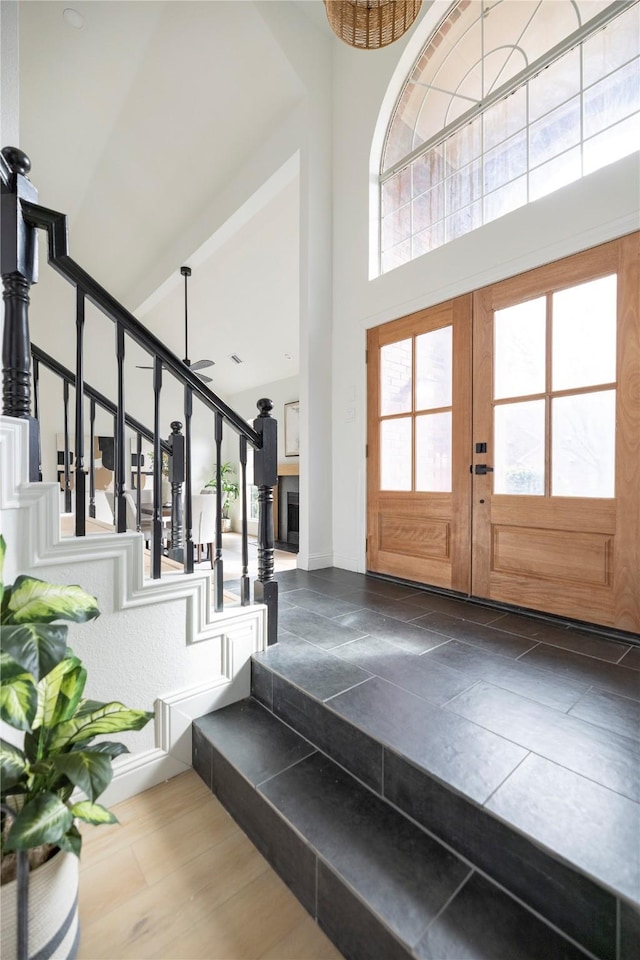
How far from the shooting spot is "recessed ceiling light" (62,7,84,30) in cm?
288

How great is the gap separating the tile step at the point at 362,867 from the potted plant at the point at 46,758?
1.73 ft

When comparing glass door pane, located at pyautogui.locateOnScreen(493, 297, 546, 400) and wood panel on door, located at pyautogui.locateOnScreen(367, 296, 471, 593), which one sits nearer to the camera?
glass door pane, located at pyautogui.locateOnScreen(493, 297, 546, 400)

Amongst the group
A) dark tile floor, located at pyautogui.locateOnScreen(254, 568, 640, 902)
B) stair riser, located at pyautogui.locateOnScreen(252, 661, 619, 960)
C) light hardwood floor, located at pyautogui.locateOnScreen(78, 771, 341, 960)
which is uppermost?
dark tile floor, located at pyautogui.locateOnScreen(254, 568, 640, 902)

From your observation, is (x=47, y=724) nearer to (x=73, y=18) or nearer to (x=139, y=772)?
(x=139, y=772)

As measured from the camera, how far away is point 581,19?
2.17 meters

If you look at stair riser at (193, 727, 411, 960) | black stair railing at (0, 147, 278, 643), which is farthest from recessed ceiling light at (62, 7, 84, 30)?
stair riser at (193, 727, 411, 960)

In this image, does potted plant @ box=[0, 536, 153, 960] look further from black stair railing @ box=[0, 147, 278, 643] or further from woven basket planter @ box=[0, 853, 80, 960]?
black stair railing @ box=[0, 147, 278, 643]

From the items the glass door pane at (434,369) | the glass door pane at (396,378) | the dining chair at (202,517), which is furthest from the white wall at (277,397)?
the glass door pane at (434,369)

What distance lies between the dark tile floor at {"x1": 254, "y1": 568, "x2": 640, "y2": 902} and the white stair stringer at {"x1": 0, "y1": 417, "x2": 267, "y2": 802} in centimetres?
20

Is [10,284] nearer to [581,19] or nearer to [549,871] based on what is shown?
[549,871]

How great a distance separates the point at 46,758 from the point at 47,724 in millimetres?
71

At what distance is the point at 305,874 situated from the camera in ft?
3.65

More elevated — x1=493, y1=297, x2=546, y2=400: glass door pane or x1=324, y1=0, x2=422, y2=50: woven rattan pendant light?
x1=324, y1=0, x2=422, y2=50: woven rattan pendant light

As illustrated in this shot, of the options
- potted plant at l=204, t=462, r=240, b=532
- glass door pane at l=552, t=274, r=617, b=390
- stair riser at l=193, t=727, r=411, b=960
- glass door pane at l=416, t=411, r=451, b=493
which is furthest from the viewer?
potted plant at l=204, t=462, r=240, b=532
